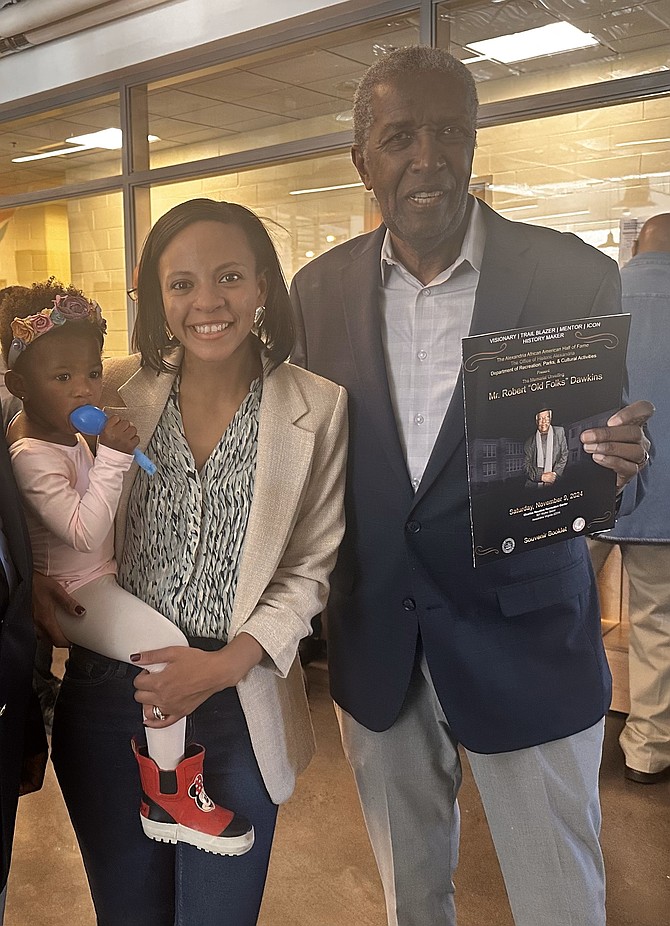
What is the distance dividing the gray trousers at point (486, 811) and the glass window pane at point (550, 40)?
2.19 metres

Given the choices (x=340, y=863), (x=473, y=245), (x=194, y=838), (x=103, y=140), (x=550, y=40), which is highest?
(x=550, y=40)

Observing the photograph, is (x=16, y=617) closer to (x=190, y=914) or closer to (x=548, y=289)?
(x=190, y=914)

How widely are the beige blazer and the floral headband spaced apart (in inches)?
5.4

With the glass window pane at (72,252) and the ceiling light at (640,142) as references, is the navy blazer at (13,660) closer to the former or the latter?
the glass window pane at (72,252)

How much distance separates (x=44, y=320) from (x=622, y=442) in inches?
34.6

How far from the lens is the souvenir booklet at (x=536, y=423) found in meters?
1.23

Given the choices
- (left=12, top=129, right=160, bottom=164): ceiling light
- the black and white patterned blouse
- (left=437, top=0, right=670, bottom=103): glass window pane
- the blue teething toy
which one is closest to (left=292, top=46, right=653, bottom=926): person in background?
the black and white patterned blouse

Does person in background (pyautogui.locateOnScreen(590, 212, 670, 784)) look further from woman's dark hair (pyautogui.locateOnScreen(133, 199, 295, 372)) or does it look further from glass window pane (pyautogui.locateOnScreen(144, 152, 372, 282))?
woman's dark hair (pyautogui.locateOnScreen(133, 199, 295, 372))

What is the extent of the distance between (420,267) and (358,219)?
1874mm

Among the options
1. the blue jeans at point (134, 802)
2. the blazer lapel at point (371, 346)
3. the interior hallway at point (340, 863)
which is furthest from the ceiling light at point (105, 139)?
the interior hallway at point (340, 863)

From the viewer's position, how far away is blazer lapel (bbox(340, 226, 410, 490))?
1460 millimetres

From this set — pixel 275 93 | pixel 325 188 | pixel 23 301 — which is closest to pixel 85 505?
pixel 23 301

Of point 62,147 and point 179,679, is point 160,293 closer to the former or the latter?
point 179,679

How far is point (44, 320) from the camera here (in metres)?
1.09
